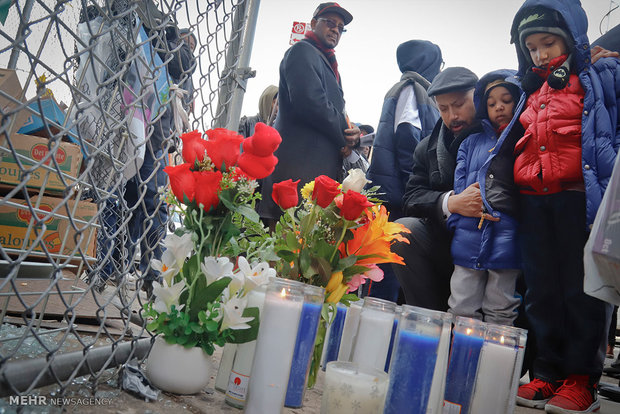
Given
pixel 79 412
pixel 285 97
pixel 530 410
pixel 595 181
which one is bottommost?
pixel 530 410

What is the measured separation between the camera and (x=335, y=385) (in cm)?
90

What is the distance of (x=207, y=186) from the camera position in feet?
3.31

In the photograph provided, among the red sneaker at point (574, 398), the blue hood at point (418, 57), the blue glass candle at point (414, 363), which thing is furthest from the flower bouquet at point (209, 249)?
the blue hood at point (418, 57)

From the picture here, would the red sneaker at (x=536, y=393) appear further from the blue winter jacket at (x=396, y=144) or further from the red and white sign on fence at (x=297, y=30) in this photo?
the red and white sign on fence at (x=297, y=30)

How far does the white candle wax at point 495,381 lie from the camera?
103 cm

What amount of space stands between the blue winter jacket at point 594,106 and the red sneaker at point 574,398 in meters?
0.65

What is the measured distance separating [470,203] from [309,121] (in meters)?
1.04

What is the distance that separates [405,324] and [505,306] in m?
1.28

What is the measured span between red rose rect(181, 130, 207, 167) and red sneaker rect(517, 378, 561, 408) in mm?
1636

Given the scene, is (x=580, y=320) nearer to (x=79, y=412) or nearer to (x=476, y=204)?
(x=476, y=204)

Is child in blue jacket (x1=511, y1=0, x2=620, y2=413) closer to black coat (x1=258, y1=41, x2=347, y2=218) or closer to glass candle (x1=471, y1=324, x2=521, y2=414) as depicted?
glass candle (x1=471, y1=324, x2=521, y2=414)

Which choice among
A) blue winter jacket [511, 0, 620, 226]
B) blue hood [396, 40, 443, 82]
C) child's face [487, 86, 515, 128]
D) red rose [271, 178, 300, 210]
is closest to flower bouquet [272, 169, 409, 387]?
red rose [271, 178, 300, 210]

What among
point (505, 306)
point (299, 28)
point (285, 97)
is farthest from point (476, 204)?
point (299, 28)

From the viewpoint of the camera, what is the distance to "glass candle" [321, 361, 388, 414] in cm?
88
